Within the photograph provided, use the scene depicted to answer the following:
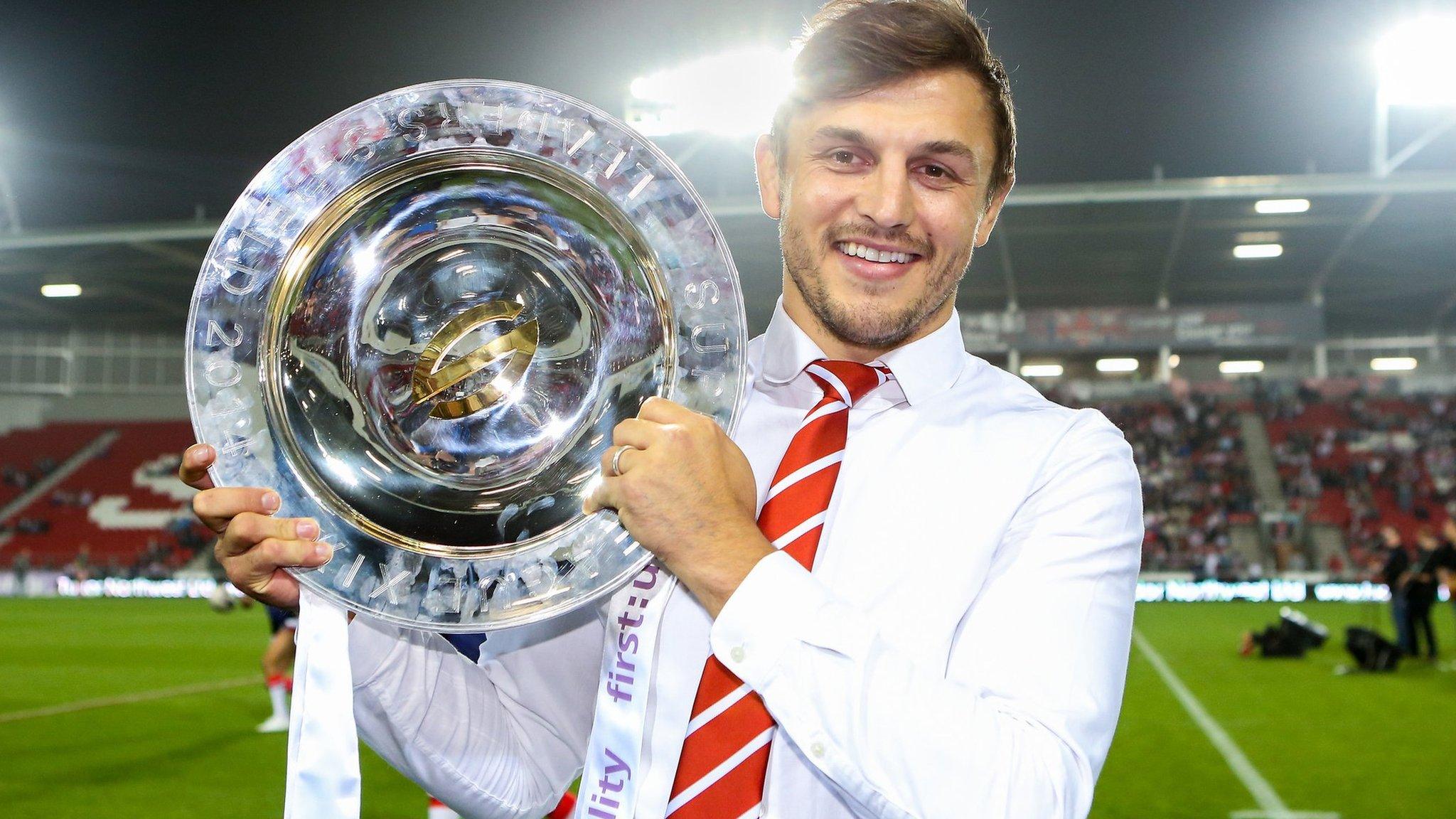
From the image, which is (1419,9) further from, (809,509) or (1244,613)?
(809,509)

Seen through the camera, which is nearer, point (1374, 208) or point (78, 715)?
point (78, 715)

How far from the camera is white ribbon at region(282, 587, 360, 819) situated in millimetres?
1187

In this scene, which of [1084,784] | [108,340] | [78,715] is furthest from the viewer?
[108,340]

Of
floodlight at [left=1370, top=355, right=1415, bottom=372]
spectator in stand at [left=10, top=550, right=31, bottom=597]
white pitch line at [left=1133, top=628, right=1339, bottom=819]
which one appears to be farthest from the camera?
floodlight at [left=1370, top=355, right=1415, bottom=372]

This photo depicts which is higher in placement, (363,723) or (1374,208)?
(1374,208)

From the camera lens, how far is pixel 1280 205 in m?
20.4

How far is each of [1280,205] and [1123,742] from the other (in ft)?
52.2

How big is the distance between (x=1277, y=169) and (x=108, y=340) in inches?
1262

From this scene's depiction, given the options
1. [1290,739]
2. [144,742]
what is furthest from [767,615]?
[144,742]

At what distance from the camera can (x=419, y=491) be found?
3.84 ft

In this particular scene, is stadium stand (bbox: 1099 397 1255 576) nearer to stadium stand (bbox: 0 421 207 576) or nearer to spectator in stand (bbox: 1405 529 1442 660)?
spectator in stand (bbox: 1405 529 1442 660)

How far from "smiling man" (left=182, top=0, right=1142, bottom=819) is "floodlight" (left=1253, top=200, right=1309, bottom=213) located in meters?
20.9

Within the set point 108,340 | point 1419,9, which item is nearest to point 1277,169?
point 1419,9

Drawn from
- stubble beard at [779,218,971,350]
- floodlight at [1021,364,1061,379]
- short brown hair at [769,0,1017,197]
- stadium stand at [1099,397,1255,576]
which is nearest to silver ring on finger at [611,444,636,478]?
stubble beard at [779,218,971,350]
